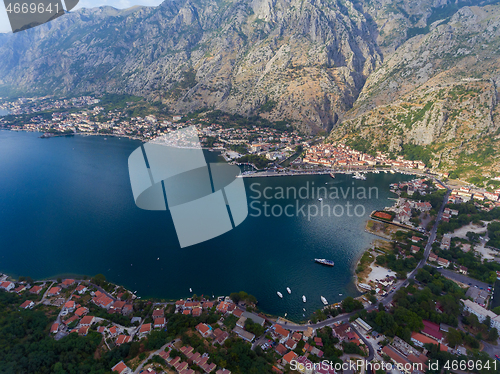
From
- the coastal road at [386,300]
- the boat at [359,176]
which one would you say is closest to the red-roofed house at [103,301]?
the coastal road at [386,300]

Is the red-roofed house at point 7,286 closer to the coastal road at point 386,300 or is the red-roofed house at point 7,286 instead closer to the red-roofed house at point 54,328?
the red-roofed house at point 54,328

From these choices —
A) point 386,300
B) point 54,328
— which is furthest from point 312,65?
point 54,328

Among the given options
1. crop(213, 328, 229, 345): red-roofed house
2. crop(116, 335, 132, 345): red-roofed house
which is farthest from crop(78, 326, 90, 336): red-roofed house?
crop(213, 328, 229, 345): red-roofed house

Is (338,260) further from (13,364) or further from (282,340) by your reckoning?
(13,364)

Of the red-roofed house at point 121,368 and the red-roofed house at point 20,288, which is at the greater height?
the red-roofed house at point 20,288

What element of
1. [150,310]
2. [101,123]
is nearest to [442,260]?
[150,310]

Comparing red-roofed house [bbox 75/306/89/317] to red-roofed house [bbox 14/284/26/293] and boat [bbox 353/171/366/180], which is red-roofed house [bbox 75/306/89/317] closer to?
red-roofed house [bbox 14/284/26/293]
